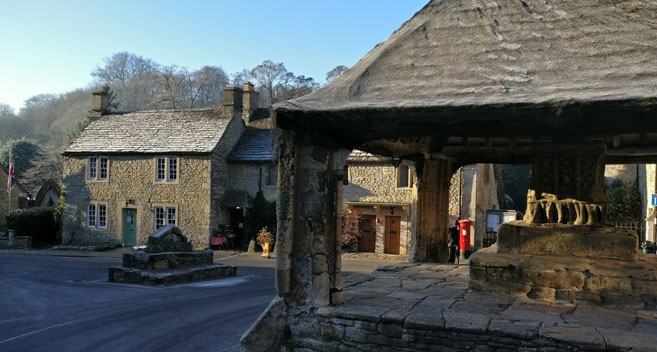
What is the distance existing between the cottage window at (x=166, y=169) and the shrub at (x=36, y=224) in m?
7.34

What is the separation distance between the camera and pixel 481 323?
606 centimetres

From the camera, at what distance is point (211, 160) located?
26.6 metres

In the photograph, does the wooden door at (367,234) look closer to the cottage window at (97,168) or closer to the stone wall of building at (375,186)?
the stone wall of building at (375,186)

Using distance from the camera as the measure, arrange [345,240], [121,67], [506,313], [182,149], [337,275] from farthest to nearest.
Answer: [121,67] → [182,149] → [345,240] → [337,275] → [506,313]

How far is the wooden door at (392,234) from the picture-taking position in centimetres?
2503

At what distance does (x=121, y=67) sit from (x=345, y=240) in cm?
6255

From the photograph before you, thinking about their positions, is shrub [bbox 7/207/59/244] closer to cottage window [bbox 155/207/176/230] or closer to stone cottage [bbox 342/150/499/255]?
cottage window [bbox 155/207/176/230]

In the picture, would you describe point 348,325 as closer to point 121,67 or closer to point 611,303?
point 611,303

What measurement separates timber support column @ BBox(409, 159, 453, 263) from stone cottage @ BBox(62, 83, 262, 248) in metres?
16.4

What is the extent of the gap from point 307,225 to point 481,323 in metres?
2.43

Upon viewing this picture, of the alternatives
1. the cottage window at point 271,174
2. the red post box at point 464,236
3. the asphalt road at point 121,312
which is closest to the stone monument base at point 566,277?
the asphalt road at point 121,312

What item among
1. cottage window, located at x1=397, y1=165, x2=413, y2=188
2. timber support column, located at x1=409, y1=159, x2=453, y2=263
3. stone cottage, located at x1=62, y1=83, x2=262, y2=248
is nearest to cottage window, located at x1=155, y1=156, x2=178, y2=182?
stone cottage, located at x1=62, y1=83, x2=262, y2=248

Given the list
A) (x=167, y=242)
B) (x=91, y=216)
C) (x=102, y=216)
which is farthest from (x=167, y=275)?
(x=91, y=216)

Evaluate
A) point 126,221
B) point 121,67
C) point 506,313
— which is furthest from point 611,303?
point 121,67
